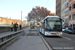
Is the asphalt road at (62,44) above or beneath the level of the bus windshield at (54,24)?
beneath

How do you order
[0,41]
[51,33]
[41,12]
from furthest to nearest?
[41,12]
[51,33]
[0,41]

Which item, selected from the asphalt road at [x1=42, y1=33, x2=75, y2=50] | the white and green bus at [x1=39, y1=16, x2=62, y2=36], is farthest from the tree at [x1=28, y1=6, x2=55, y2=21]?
the asphalt road at [x1=42, y1=33, x2=75, y2=50]

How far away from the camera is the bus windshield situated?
16.4 m

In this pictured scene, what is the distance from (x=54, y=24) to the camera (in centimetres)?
1653

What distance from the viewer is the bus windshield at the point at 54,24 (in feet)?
53.8

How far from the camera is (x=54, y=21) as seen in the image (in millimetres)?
16672

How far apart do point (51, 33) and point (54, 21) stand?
69.5 inches

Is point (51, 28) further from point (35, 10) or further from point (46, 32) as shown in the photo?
point (35, 10)

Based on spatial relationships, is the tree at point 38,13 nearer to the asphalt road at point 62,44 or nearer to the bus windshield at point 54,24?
the bus windshield at point 54,24

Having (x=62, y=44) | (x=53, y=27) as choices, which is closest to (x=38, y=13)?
(x=53, y=27)

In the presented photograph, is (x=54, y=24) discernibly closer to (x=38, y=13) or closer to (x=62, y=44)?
(x=62, y=44)

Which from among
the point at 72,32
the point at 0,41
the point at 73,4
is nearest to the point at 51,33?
the point at 0,41

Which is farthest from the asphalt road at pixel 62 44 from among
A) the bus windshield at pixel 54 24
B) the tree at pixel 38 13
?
the tree at pixel 38 13

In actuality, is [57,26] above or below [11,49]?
above
